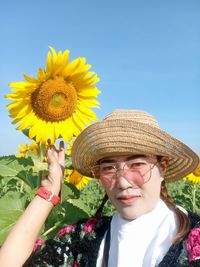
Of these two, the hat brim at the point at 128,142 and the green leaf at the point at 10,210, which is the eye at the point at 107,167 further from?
the green leaf at the point at 10,210

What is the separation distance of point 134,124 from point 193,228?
47cm

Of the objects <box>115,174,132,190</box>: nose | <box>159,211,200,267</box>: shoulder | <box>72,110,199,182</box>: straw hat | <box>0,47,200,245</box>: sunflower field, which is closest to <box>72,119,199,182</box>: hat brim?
<box>72,110,199,182</box>: straw hat

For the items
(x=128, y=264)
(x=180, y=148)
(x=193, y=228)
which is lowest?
(x=128, y=264)

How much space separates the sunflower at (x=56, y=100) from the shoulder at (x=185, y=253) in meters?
1.03

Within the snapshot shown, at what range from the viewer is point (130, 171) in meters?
2.11

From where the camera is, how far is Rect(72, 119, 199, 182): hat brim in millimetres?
2137

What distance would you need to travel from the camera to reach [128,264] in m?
2.10

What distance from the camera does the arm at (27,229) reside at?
2.23m

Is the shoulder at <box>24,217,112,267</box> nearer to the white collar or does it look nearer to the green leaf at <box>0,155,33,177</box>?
the white collar

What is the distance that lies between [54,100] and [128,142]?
33.7 inches

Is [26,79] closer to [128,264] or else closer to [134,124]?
[134,124]

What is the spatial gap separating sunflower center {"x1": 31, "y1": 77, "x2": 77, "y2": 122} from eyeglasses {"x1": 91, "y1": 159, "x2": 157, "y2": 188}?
74 centimetres

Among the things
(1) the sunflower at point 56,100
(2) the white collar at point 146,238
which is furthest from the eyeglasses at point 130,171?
(1) the sunflower at point 56,100

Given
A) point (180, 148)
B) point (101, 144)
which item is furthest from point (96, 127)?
point (180, 148)
